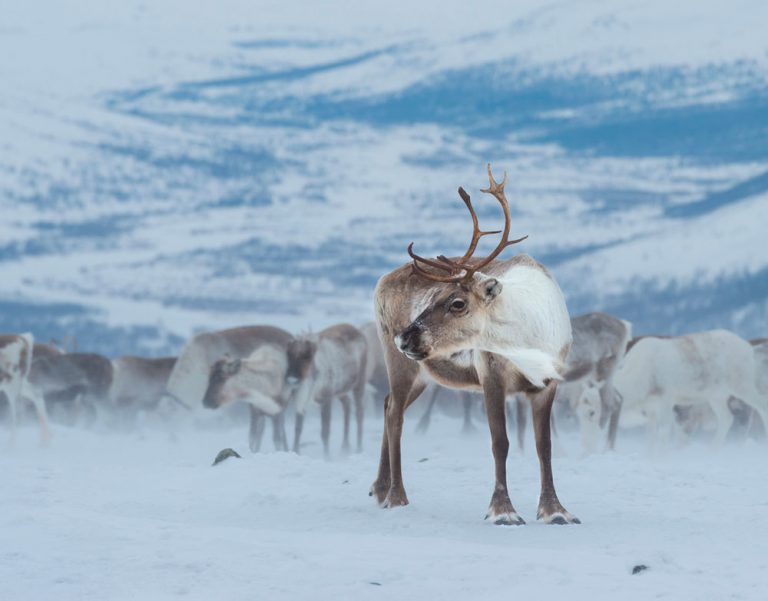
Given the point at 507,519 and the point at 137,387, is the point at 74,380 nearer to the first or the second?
the point at 137,387

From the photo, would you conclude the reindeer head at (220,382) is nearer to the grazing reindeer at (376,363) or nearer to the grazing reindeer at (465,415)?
the grazing reindeer at (465,415)

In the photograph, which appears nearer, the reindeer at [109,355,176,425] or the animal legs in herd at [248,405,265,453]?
the animal legs in herd at [248,405,265,453]

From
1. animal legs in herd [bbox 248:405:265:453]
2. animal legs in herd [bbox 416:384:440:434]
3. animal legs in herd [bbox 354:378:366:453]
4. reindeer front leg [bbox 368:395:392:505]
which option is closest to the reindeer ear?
reindeer front leg [bbox 368:395:392:505]

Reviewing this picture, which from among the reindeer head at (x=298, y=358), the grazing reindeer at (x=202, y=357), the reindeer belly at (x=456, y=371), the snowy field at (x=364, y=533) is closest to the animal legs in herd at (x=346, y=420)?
the reindeer head at (x=298, y=358)

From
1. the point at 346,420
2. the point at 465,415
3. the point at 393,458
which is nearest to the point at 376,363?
the point at 465,415

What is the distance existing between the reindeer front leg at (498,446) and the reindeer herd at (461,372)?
11mm

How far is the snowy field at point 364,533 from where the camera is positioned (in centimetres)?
811

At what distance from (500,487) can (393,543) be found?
4.03ft

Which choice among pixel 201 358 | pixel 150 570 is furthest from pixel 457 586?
pixel 201 358

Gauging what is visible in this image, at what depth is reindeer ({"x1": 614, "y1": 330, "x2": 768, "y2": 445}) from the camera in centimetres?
1995

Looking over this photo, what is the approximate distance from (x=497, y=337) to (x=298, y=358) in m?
10.6

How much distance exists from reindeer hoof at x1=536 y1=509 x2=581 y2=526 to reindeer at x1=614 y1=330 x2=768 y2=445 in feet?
32.1

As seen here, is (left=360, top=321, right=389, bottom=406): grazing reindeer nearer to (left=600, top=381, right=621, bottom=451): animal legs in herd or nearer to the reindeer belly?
(left=600, top=381, right=621, bottom=451): animal legs in herd

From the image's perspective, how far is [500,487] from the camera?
10.1 metres
